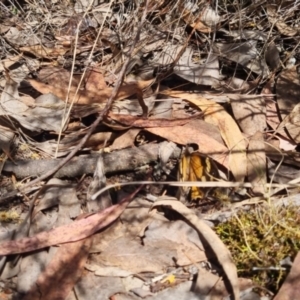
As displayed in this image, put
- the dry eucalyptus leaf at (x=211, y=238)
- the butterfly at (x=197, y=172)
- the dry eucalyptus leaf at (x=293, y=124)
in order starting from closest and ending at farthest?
the dry eucalyptus leaf at (x=211, y=238), the butterfly at (x=197, y=172), the dry eucalyptus leaf at (x=293, y=124)

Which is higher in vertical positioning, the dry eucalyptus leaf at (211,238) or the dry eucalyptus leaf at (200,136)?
the dry eucalyptus leaf at (200,136)

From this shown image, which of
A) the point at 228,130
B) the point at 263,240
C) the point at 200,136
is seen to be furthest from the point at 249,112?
the point at 263,240

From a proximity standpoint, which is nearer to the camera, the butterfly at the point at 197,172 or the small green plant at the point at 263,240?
the small green plant at the point at 263,240

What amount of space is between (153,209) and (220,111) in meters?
0.56

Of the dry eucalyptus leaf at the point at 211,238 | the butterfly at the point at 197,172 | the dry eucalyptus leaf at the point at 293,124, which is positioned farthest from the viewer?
the dry eucalyptus leaf at the point at 293,124

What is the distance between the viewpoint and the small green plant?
209cm

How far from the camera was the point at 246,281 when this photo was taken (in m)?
2.08

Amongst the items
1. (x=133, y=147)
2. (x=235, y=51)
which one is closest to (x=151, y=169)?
(x=133, y=147)

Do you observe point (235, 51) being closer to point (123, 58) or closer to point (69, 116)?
point (123, 58)

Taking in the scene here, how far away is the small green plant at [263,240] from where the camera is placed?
2.09 m

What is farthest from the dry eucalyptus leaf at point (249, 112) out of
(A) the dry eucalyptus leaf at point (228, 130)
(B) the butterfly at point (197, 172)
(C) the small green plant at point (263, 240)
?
(C) the small green plant at point (263, 240)

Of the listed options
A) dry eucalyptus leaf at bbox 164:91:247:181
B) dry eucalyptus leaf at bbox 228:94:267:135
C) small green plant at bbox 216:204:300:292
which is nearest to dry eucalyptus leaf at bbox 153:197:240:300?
small green plant at bbox 216:204:300:292

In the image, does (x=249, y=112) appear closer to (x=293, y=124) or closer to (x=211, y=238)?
(x=293, y=124)

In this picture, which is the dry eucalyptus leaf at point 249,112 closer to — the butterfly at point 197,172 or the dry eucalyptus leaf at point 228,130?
the dry eucalyptus leaf at point 228,130
